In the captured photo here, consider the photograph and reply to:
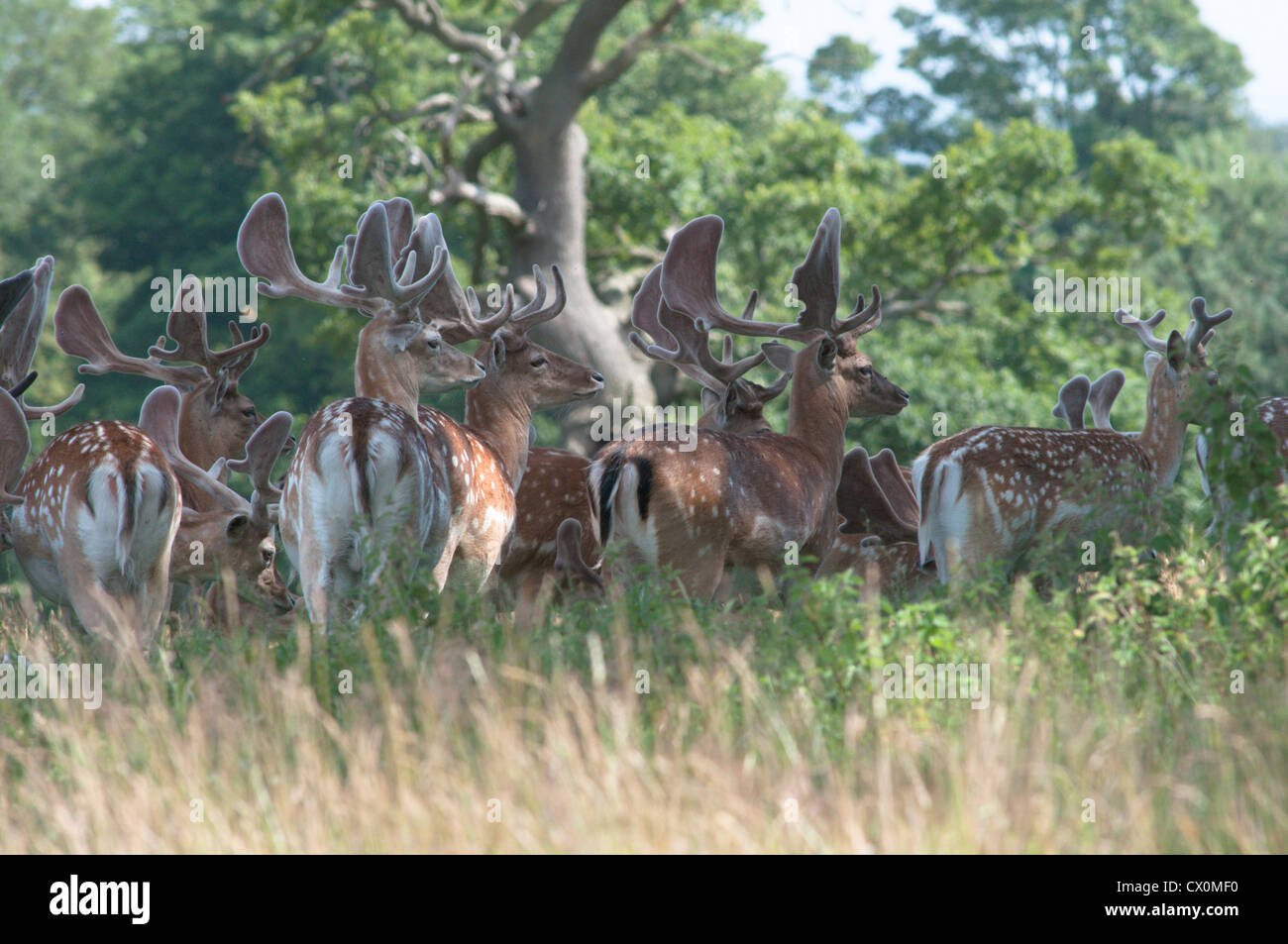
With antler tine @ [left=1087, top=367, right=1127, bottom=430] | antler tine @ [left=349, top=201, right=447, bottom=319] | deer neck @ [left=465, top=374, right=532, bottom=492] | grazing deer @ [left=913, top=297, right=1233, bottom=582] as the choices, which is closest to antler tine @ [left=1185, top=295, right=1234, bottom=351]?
grazing deer @ [left=913, top=297, right=1233, bottom=582]

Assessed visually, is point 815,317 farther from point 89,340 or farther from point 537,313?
point 89,340

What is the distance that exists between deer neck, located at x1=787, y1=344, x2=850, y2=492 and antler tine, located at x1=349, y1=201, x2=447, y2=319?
195cm

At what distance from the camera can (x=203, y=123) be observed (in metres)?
26.4

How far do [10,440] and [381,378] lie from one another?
5.45 ft

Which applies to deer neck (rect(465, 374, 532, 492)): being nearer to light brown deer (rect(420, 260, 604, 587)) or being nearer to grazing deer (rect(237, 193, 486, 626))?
light brown deer (rect(420, 260, 604, 587))

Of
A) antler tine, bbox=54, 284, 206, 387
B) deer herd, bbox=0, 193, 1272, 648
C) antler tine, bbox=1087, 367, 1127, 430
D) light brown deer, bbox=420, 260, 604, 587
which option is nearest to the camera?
deer herd, bbox=0, 193, 1272, 648

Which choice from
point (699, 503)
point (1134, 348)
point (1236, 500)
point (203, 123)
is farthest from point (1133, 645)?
point (203, 123)

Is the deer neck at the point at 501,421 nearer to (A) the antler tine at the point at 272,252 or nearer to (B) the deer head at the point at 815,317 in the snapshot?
(A) the antler tine at the point at 272,252

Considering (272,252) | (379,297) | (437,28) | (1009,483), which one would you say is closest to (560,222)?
(437,28)

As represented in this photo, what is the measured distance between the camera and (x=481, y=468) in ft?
20.9

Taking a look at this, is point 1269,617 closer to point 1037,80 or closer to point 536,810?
point 536,810

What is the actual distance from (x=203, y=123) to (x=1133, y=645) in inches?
970

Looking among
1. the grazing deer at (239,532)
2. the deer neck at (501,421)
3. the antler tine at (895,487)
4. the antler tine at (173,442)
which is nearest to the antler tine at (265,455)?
the grazing deer at (239,532)

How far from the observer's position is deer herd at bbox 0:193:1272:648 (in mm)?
5656
